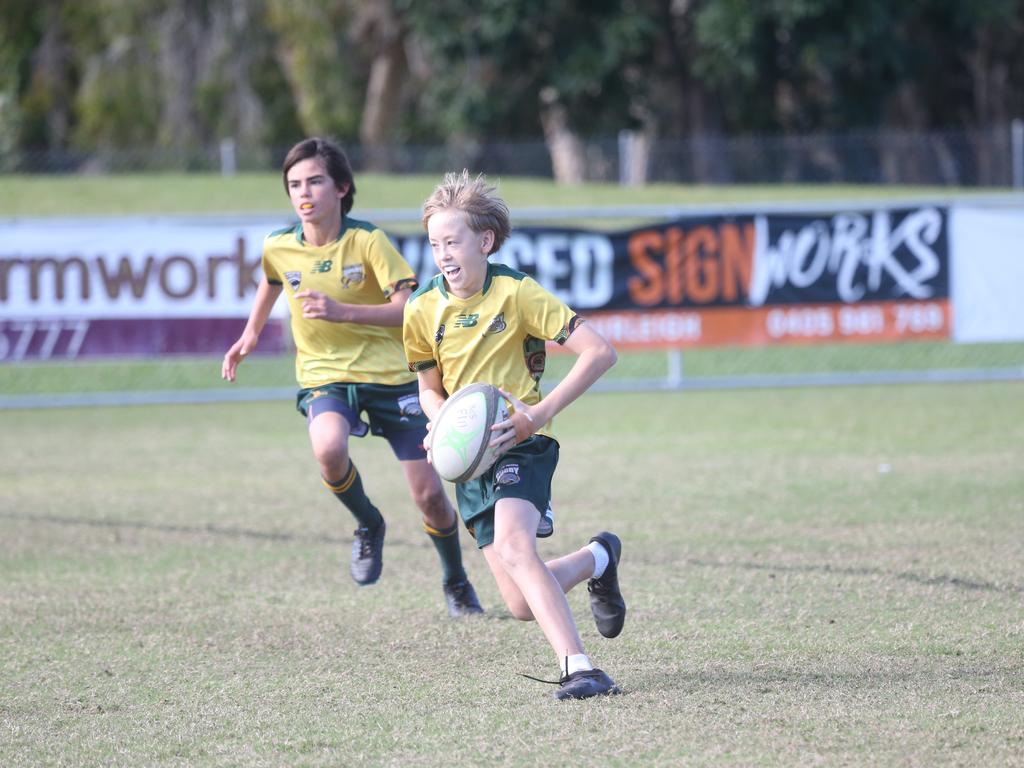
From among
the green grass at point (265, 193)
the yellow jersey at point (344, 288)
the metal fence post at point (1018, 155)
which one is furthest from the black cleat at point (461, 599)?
the metal fence post at point (1018, 155)

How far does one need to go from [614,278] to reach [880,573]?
24.4ft

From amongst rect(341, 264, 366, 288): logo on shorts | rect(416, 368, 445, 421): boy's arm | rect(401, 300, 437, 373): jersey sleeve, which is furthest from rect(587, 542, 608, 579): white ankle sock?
rect(341, 264, 366, 288): logo on shorts

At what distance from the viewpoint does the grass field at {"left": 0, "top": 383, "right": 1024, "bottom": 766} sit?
4305 mm

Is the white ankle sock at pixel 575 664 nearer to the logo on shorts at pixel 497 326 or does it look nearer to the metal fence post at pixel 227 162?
the logo on shorts at pixel 497 326

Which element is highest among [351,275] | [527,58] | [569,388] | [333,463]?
[527,58]

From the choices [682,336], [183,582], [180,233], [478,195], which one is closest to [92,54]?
[180,233]

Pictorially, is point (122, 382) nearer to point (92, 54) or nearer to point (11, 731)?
point (11, 731)

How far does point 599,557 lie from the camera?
5125 mm

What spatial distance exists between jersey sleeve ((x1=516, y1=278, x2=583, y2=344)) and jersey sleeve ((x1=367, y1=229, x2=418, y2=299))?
1311 mm

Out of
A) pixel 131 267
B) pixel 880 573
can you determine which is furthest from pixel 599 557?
pixel 131 267

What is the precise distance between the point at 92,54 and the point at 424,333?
27.6 meters

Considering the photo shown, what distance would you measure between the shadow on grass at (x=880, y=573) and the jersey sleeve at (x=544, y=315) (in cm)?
245

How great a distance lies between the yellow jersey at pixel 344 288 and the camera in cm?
627

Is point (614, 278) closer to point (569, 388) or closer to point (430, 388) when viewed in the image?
point (430, 388)
